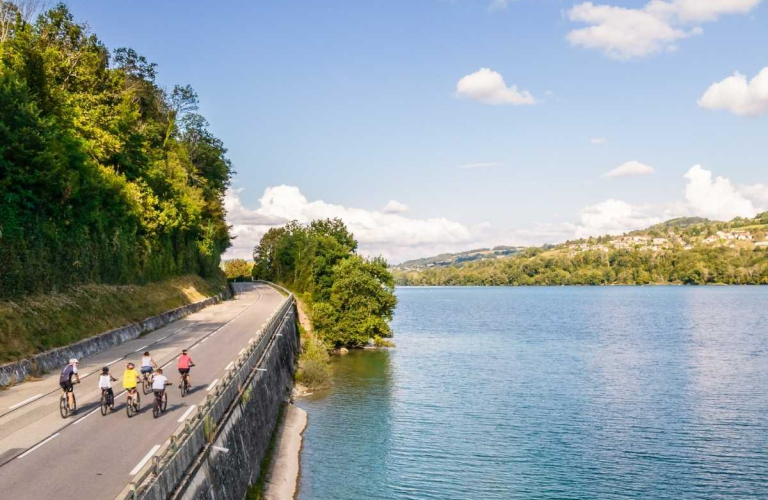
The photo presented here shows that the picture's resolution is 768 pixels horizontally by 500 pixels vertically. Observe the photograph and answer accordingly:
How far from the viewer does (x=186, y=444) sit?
53.8ft

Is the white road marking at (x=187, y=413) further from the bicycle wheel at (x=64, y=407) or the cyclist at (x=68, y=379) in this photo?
the bicycle wheel at (x=64, y=407)

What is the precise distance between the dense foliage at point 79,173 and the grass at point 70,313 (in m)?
1.17

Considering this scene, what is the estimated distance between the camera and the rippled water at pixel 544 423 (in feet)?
96.4

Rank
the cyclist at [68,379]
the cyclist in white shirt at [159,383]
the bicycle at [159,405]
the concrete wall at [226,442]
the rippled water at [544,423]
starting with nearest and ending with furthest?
the concrete wall at [226,442] < the cyclist at [68,379] < the cyclist in white shirt at [159,383] < the bicycle at [159,405] < the rippled water at [544,423]

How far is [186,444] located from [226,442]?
4493mm

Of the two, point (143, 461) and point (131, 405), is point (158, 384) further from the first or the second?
point (143, 461)

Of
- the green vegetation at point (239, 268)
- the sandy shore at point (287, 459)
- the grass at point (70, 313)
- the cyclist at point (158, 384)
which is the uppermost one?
the green vegetation at point (239, 268)

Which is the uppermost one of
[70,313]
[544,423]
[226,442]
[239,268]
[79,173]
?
[79,173]

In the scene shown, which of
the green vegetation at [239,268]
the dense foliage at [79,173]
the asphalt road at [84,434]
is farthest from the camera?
the green vegetation at [239,268]

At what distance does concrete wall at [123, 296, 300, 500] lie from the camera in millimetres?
14734

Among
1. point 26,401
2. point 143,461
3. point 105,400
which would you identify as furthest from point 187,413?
point 26,401

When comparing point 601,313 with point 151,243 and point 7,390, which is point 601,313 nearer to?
point 151,243

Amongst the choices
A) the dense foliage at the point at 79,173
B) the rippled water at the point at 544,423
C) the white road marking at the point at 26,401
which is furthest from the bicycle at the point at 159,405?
the dense foliage at the point at 79,173

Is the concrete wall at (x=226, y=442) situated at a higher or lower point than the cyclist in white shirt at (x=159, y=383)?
lower
